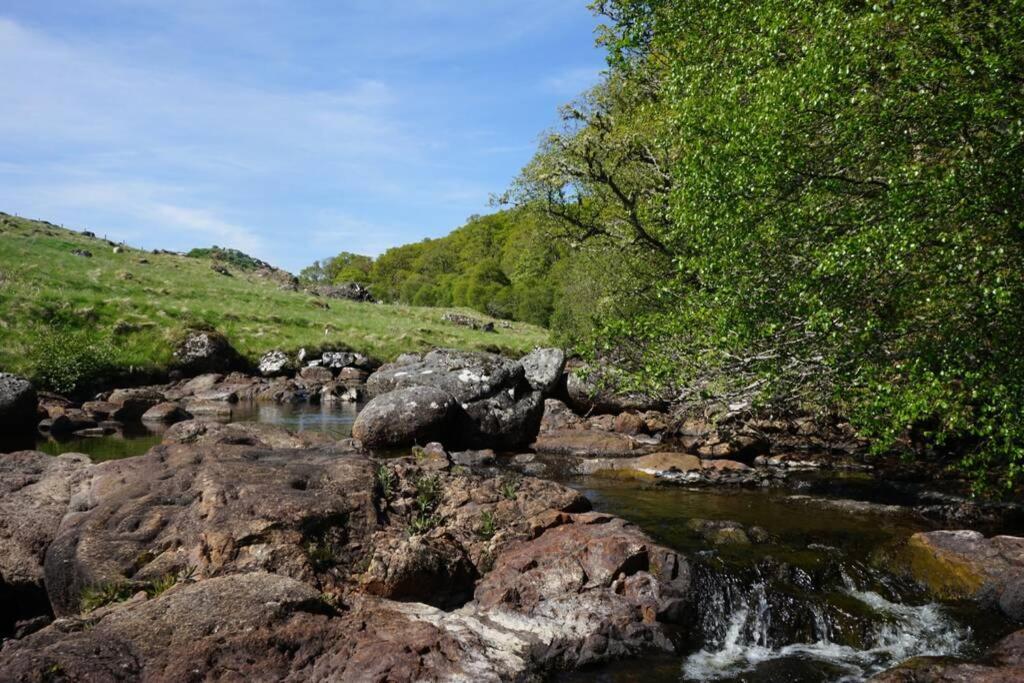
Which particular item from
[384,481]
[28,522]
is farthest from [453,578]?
[28,522]

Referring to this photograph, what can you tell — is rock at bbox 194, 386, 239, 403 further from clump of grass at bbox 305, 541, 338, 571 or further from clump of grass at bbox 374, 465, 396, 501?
clump of grass at bbox 305, 541, 338, 571

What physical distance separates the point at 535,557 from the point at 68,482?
827 cm

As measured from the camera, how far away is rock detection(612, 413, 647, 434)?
25898 mm

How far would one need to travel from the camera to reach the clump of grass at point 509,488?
12.1 meters

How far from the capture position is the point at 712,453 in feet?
69.7

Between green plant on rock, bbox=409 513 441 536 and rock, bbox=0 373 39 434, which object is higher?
rock, bbox=0 373 39 434

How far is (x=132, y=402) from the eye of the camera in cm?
2855

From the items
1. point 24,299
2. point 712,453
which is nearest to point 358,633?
point 712,453

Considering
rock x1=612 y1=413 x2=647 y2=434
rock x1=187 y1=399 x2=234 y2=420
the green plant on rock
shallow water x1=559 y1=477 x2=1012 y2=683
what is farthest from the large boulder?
the green plant on rock

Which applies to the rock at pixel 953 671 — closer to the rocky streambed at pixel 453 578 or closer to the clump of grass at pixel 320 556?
the rocky streambed at pixel 453 578

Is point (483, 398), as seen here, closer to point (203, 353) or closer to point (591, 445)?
point (591, 445)

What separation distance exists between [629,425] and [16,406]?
2130 cm

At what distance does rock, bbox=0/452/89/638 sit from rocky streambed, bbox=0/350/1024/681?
0.11 ft

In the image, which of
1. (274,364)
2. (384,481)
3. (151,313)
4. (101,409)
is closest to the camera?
(384,481)
